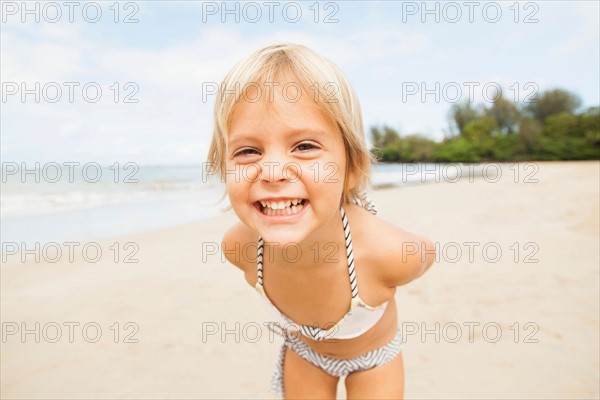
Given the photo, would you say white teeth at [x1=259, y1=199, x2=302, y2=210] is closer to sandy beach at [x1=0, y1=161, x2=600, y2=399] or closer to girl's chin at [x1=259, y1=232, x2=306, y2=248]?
girl's chin at [x1=259, y1=232, x2=306, y2=248]

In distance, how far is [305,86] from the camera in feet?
4.36

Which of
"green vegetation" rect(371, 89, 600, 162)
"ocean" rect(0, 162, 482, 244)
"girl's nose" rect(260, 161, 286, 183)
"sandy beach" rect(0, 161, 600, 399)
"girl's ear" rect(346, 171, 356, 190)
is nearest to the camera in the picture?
"girl's nose" rect(260, 161, 286, 183)

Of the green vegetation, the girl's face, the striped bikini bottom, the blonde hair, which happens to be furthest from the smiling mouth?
the green vegetation

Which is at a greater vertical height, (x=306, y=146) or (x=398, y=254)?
(x=306, y=146)

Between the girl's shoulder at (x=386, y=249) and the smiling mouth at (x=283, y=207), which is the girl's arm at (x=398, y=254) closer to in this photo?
the girl's shoulder at (x=386, y=249)

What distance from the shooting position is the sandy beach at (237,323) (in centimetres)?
276

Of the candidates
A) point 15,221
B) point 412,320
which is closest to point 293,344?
point 412,320

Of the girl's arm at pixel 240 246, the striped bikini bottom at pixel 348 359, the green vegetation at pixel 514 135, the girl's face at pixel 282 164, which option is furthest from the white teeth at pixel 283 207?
the green vegetation at pixel 514 135

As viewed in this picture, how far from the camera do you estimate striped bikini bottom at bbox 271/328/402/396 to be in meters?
1.83

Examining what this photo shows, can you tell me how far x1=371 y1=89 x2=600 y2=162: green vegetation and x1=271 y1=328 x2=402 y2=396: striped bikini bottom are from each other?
24.1 metres

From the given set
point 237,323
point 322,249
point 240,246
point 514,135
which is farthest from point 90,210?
point 514,135

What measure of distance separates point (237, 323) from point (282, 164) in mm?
2773

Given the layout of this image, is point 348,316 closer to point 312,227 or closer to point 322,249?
point 322,249

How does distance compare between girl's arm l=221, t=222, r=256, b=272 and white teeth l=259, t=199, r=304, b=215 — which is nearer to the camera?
white teeth l=259, t=199, r=304, b=215
